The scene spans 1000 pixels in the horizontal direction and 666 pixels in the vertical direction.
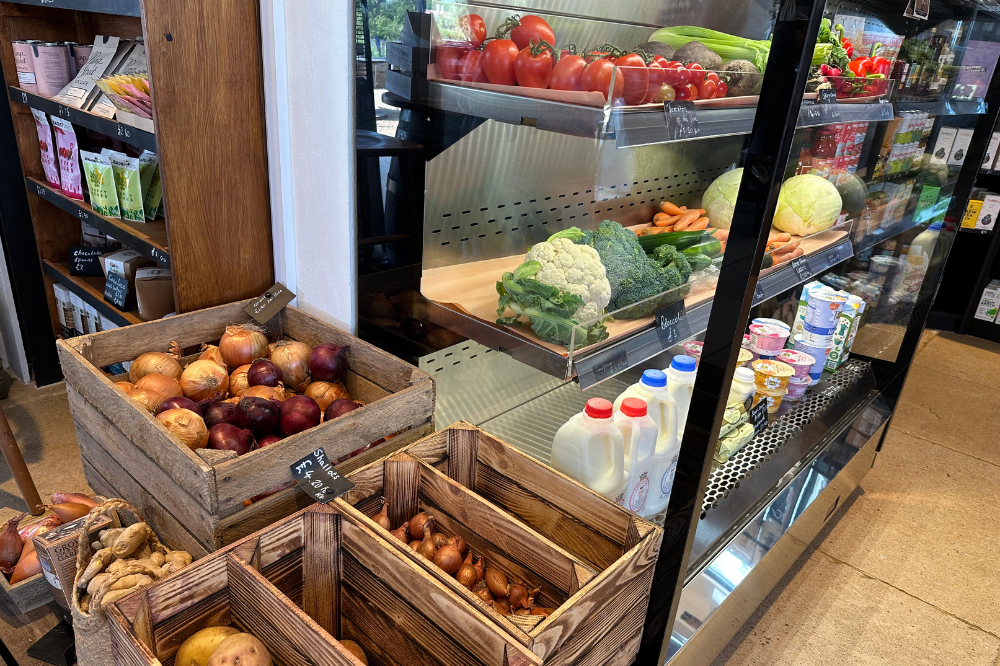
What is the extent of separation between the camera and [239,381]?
1649 mm

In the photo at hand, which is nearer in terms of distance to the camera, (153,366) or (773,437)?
(153,366)

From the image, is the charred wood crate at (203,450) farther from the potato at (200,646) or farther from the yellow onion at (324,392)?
the potato at (200,646)

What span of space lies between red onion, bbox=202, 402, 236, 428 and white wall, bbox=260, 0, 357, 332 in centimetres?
42

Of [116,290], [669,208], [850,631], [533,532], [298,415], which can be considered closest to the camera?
[533,532]

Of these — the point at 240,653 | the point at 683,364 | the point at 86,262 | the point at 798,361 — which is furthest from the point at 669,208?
the point at 86,262

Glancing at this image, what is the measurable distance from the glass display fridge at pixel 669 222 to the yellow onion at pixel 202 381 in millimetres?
380

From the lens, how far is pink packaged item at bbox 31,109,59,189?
253 cm

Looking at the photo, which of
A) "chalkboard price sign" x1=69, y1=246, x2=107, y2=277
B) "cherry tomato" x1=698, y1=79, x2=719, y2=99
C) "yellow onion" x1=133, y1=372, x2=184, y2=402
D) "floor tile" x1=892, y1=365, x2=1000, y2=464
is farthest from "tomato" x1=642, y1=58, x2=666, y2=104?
"floor tile" x1=892, y1=365, x2=1000, y2=464

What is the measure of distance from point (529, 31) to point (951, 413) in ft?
10.6

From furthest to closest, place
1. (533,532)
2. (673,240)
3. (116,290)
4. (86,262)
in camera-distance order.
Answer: (86,262), (116,290), (673,240), (533,532)

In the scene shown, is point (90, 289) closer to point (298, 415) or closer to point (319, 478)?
point (298, 415)

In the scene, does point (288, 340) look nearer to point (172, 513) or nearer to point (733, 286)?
point (172, 513)

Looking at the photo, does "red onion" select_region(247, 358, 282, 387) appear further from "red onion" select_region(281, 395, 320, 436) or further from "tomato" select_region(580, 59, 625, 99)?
"tomato" select_region(580, 59, 625, 99)

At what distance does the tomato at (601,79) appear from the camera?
45.3 inches
